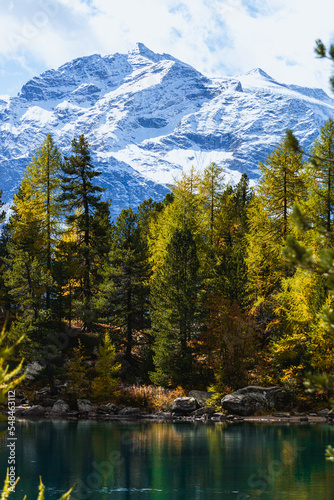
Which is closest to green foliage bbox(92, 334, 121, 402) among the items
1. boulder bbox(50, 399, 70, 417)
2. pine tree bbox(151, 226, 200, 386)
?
boulder bbox(50, 399, 70, 417)

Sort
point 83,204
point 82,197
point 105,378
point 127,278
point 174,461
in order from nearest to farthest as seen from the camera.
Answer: point 174,461 → point 105,378 → point 127,278 → point 83,204 → point 82,197

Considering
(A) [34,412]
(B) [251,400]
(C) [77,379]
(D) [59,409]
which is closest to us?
(A) [34,412]

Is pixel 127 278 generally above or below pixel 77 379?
above

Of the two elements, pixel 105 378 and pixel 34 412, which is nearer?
pixel 34 412

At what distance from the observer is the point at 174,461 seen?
22.7 metres

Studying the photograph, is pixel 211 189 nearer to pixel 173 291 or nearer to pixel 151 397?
pixel 173 291

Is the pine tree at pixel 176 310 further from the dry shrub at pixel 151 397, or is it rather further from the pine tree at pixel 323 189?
the pine tree at pixel 323 189

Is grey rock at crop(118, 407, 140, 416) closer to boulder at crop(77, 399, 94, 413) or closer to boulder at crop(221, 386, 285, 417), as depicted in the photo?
boulder at crop(77, 399, 94, 413)

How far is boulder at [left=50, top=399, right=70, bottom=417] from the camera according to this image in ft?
116

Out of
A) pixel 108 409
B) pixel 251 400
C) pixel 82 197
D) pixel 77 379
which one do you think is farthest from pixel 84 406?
pixel 82 197

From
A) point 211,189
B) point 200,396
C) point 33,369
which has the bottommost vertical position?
point 200,396

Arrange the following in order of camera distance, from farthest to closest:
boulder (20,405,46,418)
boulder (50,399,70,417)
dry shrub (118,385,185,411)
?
dry shrub (118,385,185,411), boulder (50,399,70,417), boulder (20,405,46,418)

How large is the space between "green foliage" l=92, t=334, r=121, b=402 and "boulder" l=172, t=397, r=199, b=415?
4.25 metres

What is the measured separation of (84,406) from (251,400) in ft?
35.8
